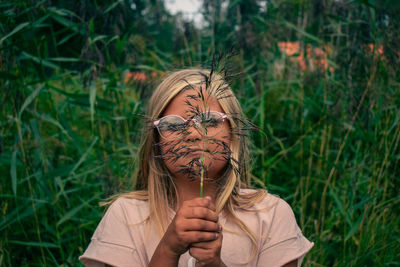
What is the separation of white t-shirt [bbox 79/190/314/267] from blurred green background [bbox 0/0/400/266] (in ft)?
1.25

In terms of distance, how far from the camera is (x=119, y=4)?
2.38 meters

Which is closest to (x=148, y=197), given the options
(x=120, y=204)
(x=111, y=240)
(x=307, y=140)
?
(x=120, y=204)

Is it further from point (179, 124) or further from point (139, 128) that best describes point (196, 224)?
point (139, 128)

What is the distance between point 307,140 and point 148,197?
1.29 m

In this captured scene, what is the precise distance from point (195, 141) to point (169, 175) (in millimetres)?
320

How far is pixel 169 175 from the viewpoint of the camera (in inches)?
57.1

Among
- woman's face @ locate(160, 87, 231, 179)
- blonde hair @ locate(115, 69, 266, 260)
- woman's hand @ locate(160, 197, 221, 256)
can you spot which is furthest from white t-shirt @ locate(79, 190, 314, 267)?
woman's hand @ locate(160, 197, 221, 256)

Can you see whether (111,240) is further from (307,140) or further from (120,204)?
(307,140)

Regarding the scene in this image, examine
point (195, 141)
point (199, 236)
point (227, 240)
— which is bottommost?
point (227, 240)

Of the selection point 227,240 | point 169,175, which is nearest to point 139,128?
point 169,175

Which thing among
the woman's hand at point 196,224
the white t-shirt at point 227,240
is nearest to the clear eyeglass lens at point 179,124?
the woman's hand at point 196,224

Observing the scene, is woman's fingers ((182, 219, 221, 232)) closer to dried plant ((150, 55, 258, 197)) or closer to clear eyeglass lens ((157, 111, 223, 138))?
dried plant ((150, 55, 258, 197))

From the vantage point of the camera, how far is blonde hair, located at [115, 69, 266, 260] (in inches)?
56.1

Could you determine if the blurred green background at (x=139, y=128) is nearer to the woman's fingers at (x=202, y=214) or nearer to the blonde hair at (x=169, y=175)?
the blonde hair at (x=169, y=175)
